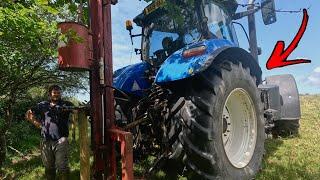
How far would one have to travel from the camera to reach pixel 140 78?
5648 millimetres

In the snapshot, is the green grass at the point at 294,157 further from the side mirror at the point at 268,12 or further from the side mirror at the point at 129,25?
the side mirror at the point at 129,25

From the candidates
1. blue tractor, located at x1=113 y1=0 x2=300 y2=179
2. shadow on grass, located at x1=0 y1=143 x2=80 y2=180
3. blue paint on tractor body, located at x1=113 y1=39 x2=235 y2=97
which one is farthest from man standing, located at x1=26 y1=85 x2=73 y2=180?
blue paint on tractor body, located at x1=113 y1=39 x2=235 y2=97

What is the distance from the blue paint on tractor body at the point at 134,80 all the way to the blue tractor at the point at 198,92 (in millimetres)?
14

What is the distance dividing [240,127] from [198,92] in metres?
1.19

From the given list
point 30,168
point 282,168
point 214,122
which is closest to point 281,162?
point 282,168

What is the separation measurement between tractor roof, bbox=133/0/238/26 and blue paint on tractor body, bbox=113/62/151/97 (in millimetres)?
855

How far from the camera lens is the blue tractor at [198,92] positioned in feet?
14.1

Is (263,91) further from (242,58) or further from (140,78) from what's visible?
(140,78)

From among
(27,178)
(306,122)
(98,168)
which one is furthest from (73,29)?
(306,122)

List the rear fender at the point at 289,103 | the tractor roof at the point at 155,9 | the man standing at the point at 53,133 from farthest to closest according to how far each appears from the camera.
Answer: the rear fender at the point at 289,103, the tractor roof at the point at 155,9, the man standing at the point at 53,133

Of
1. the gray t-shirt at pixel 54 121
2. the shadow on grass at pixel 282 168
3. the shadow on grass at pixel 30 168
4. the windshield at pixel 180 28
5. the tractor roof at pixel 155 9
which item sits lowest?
the shadow on grass at pixel 30 168

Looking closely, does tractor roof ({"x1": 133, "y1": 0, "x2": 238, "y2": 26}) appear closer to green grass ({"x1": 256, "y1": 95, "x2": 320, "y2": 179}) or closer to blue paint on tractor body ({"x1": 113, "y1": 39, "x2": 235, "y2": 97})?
blue paint on tractor body ({"x1": 113, "y1": 39, "x2": 235, "y2": 97})

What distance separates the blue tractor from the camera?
4.29 m

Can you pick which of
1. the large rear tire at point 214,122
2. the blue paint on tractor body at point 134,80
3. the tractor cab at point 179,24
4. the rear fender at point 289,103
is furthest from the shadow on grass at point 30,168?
the rear fender at point 289,103
